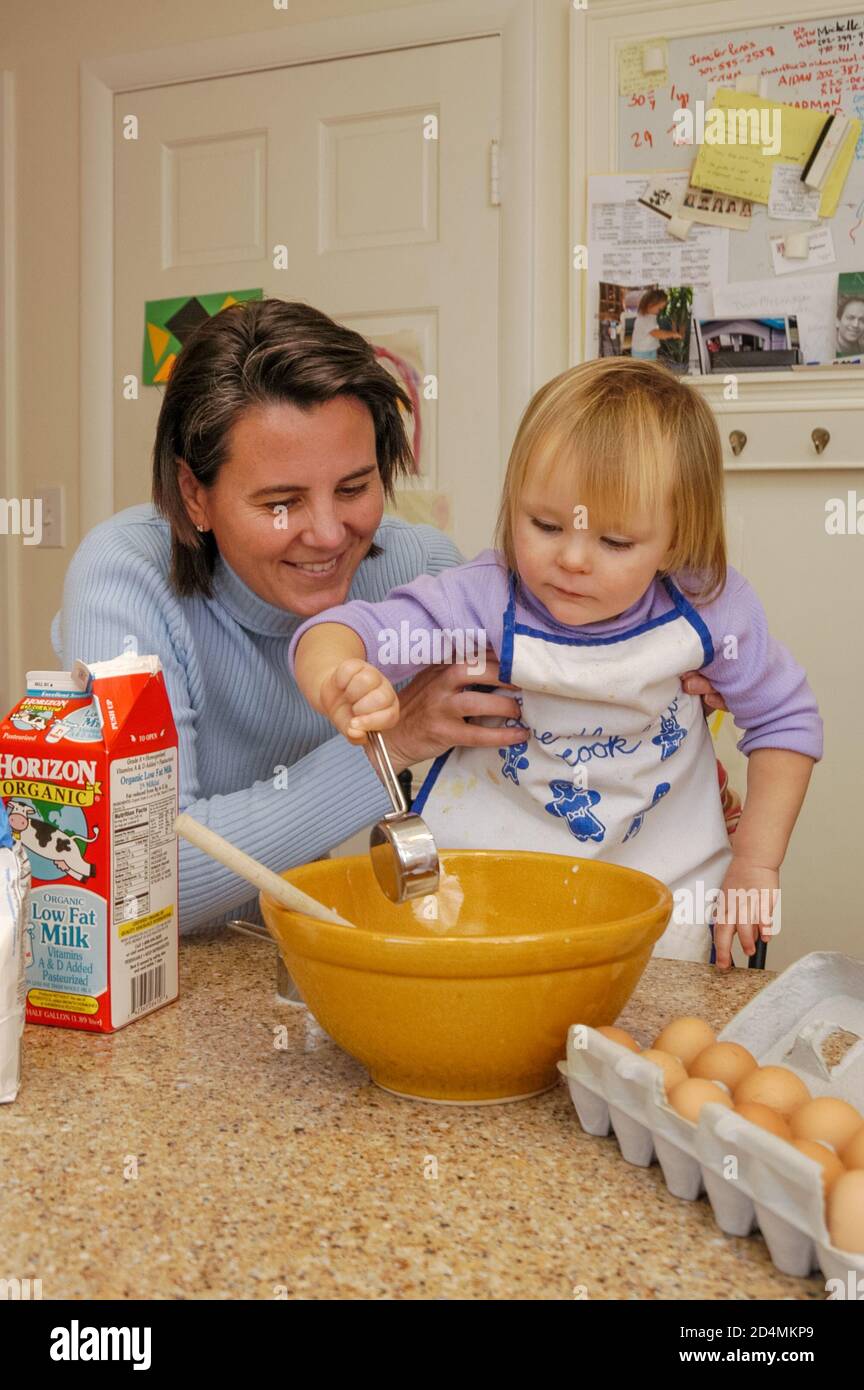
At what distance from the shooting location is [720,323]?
239cm

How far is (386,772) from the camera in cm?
83

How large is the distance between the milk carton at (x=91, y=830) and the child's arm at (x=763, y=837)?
547 mm

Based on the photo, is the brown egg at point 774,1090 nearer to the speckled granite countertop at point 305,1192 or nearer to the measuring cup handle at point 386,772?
the speckled granite countertop at point 305,1192

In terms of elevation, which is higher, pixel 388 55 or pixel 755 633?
pixel 388 55

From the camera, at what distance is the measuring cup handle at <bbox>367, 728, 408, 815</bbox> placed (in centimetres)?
81

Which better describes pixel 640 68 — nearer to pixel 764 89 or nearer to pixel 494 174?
pixel 764 89

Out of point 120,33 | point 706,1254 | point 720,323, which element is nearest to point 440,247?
point 720,323

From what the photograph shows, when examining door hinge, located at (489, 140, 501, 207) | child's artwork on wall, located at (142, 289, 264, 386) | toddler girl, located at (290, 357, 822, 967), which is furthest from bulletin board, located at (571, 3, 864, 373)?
toddler girl, located at (290, 357, 822, 967)

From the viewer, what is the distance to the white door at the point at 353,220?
2.60 m

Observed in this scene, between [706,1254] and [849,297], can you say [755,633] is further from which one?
[849,297]

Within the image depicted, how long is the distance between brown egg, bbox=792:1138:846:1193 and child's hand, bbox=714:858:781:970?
0.46 m

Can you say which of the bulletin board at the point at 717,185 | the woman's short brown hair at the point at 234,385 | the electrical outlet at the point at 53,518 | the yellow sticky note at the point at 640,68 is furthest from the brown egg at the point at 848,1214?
the electrical outlet at the point at 53,518

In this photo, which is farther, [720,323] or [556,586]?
[720,323]

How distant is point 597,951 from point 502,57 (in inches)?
91.1
